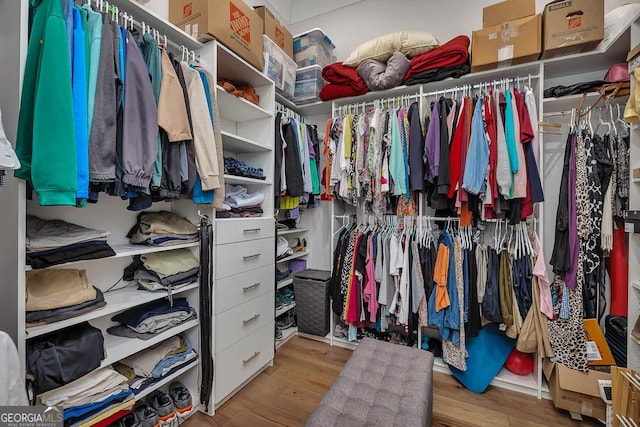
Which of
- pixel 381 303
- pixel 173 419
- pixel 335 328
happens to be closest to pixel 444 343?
pixel 381 303

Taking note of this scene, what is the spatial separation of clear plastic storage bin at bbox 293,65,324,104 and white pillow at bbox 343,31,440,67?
0.38 meters

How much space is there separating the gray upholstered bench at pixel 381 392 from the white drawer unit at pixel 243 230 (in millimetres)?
946

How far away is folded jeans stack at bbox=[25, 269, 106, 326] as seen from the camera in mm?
981

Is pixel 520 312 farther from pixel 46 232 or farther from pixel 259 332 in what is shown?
pixel 46 232

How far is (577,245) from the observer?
161 centimetres

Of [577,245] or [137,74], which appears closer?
[137,74]

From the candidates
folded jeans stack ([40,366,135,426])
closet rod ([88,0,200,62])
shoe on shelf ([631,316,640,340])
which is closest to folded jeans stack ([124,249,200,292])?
folded jeans stack ([40,366,135,426])

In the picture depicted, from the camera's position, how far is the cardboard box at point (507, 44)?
167 cm

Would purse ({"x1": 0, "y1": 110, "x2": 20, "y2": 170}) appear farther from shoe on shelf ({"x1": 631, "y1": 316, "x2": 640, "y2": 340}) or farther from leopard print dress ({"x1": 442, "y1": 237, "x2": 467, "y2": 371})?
shoe on shelf ({"x1": 631, "y1": 316, "x2": 640, "y2": 340})

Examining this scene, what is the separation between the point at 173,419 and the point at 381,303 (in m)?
1.43

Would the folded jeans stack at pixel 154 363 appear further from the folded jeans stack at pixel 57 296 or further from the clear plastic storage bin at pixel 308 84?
the clear plastic storage bin at pixel 308 84

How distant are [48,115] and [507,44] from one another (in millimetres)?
2326

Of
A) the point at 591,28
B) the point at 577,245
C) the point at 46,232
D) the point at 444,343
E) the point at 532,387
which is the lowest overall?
the point at 532,387

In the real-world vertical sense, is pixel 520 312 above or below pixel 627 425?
above
